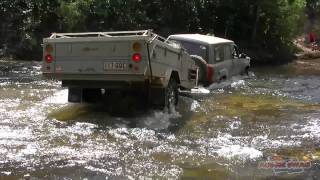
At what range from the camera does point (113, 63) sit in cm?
1097

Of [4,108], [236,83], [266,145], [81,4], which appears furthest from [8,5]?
[266,145]

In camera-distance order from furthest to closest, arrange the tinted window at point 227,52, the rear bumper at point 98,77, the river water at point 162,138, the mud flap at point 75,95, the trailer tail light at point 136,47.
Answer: the tinted window at point 227,52
the mud flap at point 75,95
the rear bumper at point 98,77
the trailer tail light at point 136,47
the river water at point 162,138

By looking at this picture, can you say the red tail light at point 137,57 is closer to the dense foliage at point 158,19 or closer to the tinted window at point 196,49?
the tinted window at point 196,49

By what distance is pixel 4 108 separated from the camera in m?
12.1

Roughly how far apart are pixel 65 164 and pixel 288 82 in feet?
43.5

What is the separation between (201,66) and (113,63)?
537cm

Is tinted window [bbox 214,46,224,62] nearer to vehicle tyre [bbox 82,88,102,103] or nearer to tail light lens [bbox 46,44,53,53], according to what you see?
vehicle tyre [bbox 82,88,102,103]

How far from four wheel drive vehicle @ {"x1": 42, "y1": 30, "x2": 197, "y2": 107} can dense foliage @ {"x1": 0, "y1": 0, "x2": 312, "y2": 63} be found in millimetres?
15720

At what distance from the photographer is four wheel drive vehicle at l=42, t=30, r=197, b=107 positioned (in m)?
10.8

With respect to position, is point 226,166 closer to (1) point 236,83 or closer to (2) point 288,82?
(1) point 236,83

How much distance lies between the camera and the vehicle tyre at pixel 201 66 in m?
15.7

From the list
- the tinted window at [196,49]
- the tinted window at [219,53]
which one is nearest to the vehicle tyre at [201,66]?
the tinted window at [196,49]

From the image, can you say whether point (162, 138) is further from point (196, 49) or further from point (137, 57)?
point (196, 49)

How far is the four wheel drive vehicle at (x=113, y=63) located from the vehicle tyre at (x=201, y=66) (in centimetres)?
365
